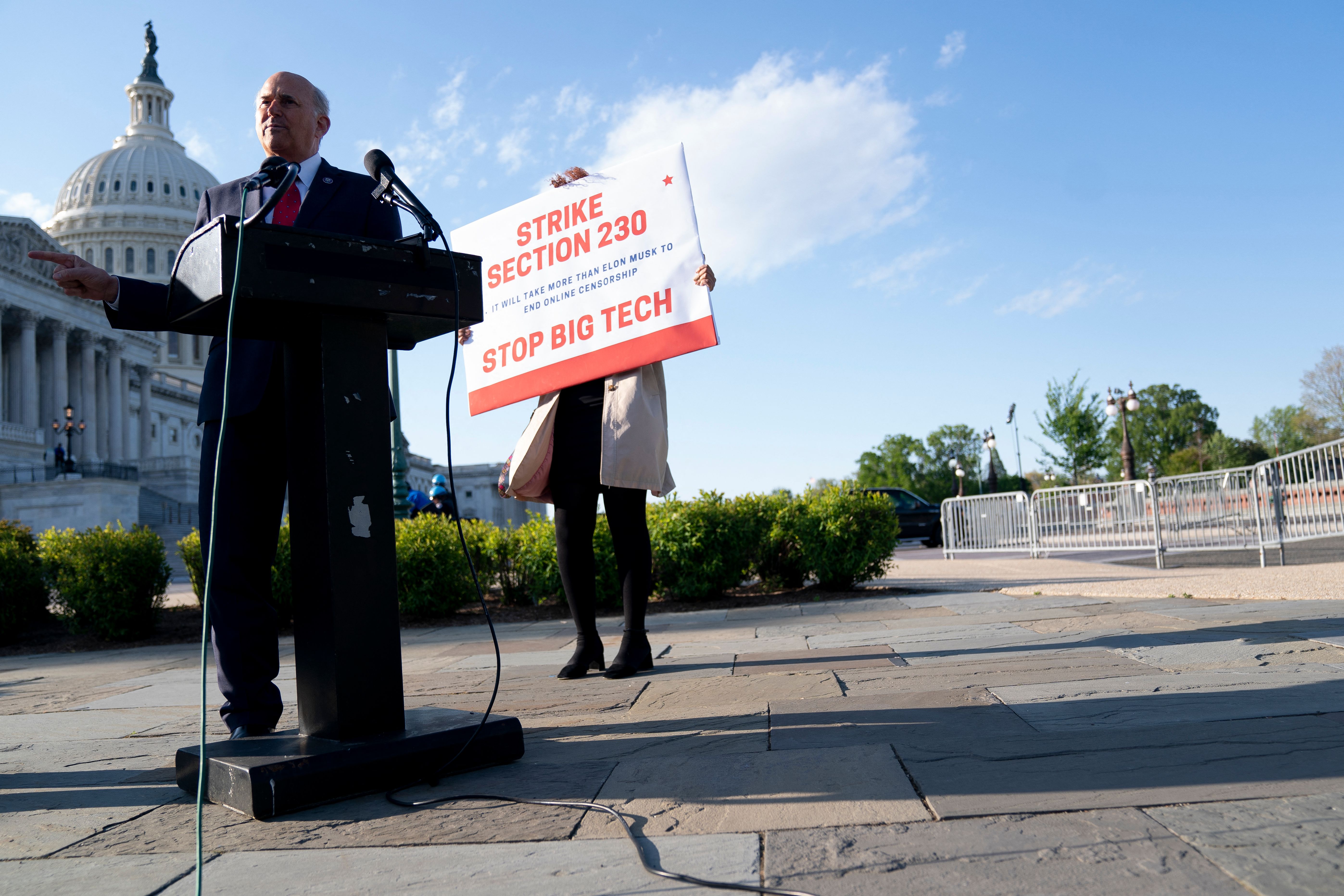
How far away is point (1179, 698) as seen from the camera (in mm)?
2738

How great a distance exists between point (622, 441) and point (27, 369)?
6457 cm

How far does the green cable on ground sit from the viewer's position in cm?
177

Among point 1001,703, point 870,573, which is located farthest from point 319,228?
point 870,573

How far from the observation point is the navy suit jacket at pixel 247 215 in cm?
266

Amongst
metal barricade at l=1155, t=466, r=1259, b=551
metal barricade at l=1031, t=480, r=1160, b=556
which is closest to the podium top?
metal barricade at l=1155, t=466, r=1259, b=551

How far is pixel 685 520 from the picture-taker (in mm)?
8469

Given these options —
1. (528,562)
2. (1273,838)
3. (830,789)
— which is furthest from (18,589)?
(1273,838)

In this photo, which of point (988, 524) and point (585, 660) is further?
point (988, 524)

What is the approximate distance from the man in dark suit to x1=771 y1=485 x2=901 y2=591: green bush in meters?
6.24

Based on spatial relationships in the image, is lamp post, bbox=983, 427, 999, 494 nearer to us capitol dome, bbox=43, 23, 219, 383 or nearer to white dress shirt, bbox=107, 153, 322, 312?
white dress shirt, bbox=107, 153, 322, 312

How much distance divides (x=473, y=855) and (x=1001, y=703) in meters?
1.80

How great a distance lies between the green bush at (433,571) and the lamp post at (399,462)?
361cm

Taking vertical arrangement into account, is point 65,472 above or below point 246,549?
above

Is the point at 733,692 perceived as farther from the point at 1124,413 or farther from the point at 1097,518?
the point at 1124,413
